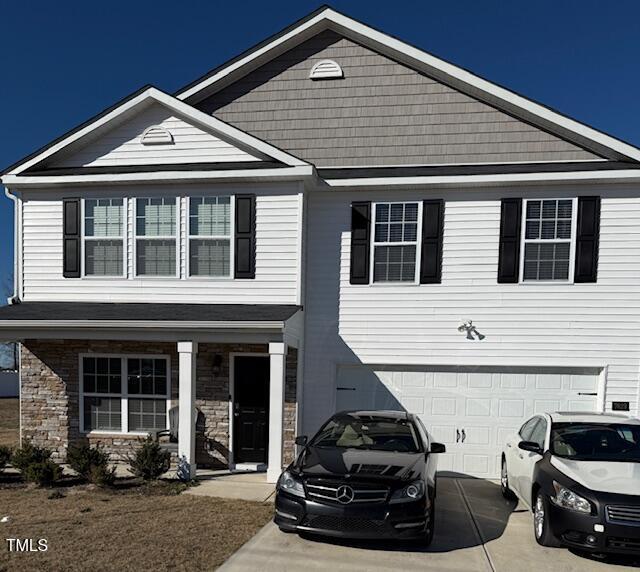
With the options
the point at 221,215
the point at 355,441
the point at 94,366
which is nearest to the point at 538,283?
the point at 355,441

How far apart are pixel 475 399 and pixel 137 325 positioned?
617cm

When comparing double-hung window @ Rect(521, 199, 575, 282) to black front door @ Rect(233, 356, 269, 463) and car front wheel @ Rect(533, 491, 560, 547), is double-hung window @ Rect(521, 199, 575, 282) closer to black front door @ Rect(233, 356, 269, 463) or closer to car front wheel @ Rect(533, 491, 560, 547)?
car front wheel @ Rect(533, 491, 560, 547)

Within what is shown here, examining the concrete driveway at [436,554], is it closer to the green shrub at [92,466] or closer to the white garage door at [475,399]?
the white garage door at [475,399]

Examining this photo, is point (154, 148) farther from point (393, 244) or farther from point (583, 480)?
point (583, 480)

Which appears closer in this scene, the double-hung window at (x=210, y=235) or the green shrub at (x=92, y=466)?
the green shrub at (x=92, y=466)

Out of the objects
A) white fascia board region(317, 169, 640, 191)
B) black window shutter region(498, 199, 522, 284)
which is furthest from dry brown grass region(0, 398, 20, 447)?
black window shutter region(498, 199, 522, 284)

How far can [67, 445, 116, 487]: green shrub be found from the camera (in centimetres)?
690

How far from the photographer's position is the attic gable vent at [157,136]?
857cm

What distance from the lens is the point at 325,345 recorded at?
28.3 feet

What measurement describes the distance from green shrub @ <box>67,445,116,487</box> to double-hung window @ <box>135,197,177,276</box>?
3.24 metres

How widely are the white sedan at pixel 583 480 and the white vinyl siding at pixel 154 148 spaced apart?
6568 millimetres

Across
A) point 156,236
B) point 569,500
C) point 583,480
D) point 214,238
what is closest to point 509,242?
point 583,480

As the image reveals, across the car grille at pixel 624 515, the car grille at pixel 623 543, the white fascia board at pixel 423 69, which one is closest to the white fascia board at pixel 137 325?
the car grille at pixel 624 515

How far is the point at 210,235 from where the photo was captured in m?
8.39
